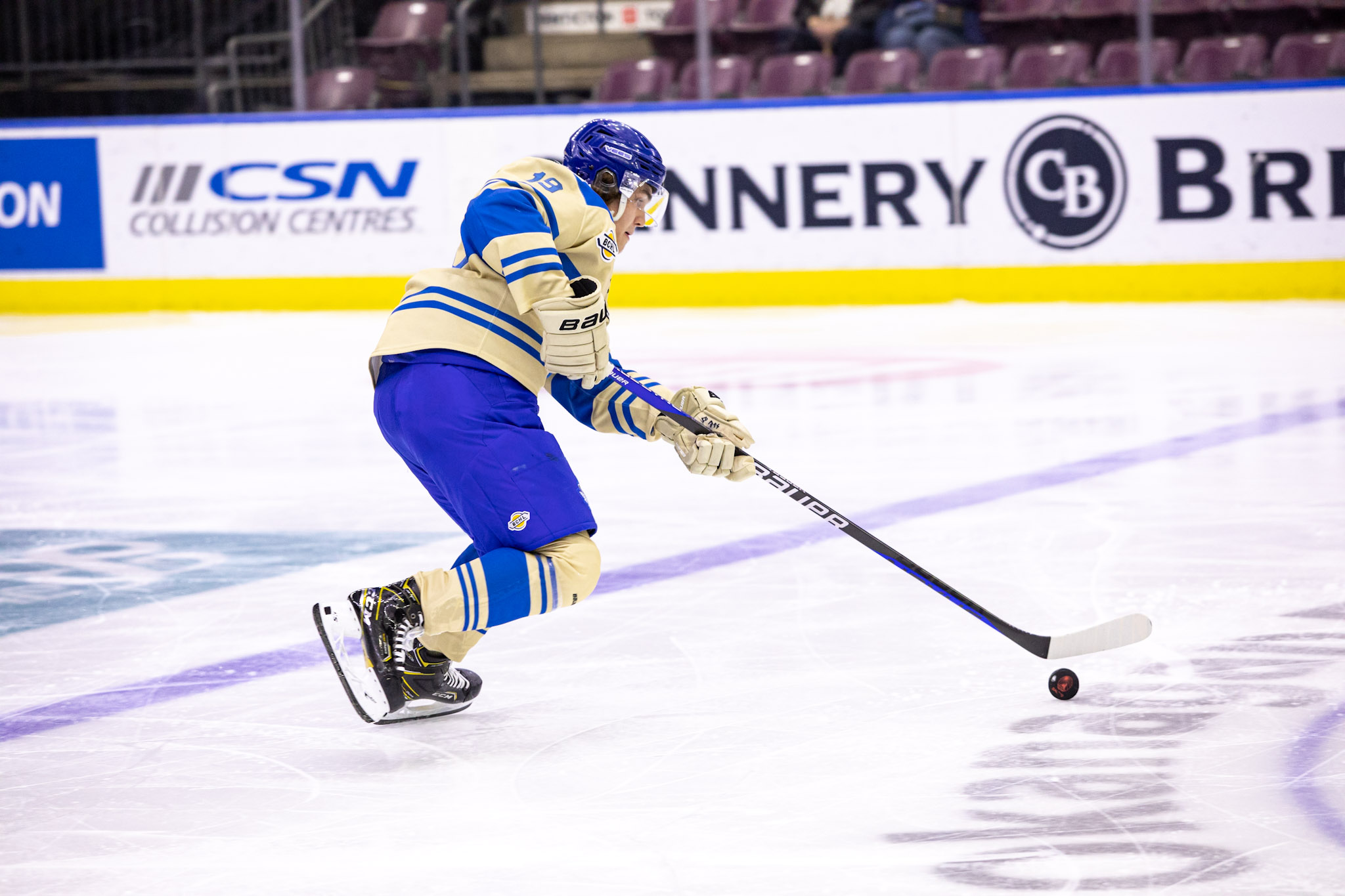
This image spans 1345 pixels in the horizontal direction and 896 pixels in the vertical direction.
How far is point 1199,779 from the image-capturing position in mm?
2453

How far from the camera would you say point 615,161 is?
2.72 metres

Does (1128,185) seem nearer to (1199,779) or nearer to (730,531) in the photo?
(730,531)

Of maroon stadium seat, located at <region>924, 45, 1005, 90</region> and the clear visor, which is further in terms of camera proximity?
maroon stadium seat, located at <region>924, 45, 1005, 90</region>

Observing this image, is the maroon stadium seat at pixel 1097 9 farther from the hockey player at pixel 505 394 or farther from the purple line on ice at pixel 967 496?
the hockey player at pixel 505 394

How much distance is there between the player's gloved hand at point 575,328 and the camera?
2555mm

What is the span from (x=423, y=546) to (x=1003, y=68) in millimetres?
6938

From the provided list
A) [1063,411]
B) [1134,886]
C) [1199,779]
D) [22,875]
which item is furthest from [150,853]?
[1063,411]

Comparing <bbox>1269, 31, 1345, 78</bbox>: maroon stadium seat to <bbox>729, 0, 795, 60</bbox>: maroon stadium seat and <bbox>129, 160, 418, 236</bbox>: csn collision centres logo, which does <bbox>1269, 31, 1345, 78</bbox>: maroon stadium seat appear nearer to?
<bbox>729, 0, 795, 60</bbox>: maroon stadium seat

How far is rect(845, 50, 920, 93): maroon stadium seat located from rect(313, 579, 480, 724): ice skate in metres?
7.95

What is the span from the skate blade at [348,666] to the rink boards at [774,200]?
760 cm

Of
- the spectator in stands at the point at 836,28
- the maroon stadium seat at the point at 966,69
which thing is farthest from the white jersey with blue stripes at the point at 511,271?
the spectator in stands at the point at 836,28

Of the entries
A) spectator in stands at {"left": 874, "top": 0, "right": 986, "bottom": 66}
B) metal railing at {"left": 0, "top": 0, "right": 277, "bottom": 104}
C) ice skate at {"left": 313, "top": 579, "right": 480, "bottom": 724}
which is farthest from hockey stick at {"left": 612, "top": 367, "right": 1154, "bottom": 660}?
metal railing at {"left": 0, "top": 0, "right": 277, "bottom": 104}

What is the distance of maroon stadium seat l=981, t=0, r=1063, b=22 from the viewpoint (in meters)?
10.5

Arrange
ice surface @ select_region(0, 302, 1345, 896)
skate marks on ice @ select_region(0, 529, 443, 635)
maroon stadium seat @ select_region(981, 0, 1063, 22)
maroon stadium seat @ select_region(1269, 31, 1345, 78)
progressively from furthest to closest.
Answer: maroon stadium seat @ select_region(981, 0, 1063, 22) → maroon stadium seat @ select_region(1269, 31, 1345, 78) → skate marks on ice @ select_region(0, 529, 443, 635) → ice surface @ select_region(0, 302, 1345, 896)
